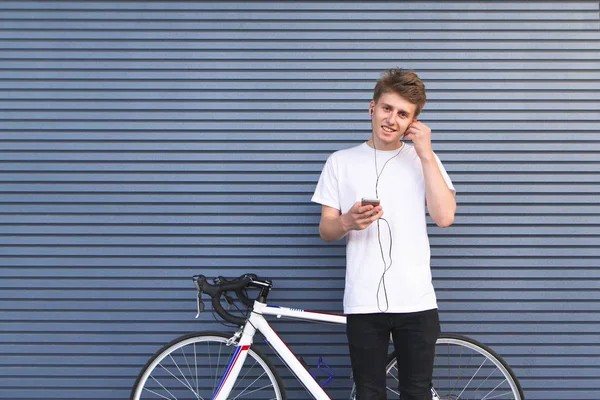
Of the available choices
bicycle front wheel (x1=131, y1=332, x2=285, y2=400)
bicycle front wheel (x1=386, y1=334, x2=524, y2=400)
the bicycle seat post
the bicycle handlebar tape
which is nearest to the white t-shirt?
the bicycle seat post

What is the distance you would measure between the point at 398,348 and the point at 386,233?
0.56 metres

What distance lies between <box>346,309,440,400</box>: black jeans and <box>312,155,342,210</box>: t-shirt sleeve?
57 cm

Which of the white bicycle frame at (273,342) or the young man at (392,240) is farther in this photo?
the white bicycle frame at (273,342)

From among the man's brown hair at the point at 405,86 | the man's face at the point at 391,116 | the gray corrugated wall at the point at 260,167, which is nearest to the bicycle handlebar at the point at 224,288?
the gray corrugated wall at the point at 260,167

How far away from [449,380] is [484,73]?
203 cm

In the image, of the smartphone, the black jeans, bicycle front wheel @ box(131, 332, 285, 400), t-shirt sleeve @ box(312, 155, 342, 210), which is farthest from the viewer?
bicycle front wheel @ box(131, 332, 285, 400)

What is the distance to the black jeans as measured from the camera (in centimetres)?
227

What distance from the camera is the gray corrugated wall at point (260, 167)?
3127 mm

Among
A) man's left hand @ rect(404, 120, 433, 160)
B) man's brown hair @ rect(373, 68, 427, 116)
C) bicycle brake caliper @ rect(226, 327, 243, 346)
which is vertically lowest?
bicycle brake caliper @ rect(226, 327, 243, 346)

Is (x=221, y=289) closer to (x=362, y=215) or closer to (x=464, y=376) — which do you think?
(x=362, y=215)

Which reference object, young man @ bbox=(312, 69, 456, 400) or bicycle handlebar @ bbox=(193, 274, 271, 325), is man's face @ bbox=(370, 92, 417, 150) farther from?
bicycle handlebar @ bbox=(193, 274, 271, 325)

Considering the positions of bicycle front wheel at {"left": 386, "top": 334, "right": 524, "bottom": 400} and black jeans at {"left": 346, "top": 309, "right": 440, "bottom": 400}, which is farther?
bicycle front wheel at {"left": 386, "top": 334, "right": 524, "bottom": 400}

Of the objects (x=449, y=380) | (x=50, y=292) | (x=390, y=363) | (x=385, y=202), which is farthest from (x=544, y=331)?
(x=50, y=292)

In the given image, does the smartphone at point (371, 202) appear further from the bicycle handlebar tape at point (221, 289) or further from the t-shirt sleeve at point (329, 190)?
the bicycle handlebar tape at point (221, 289)
